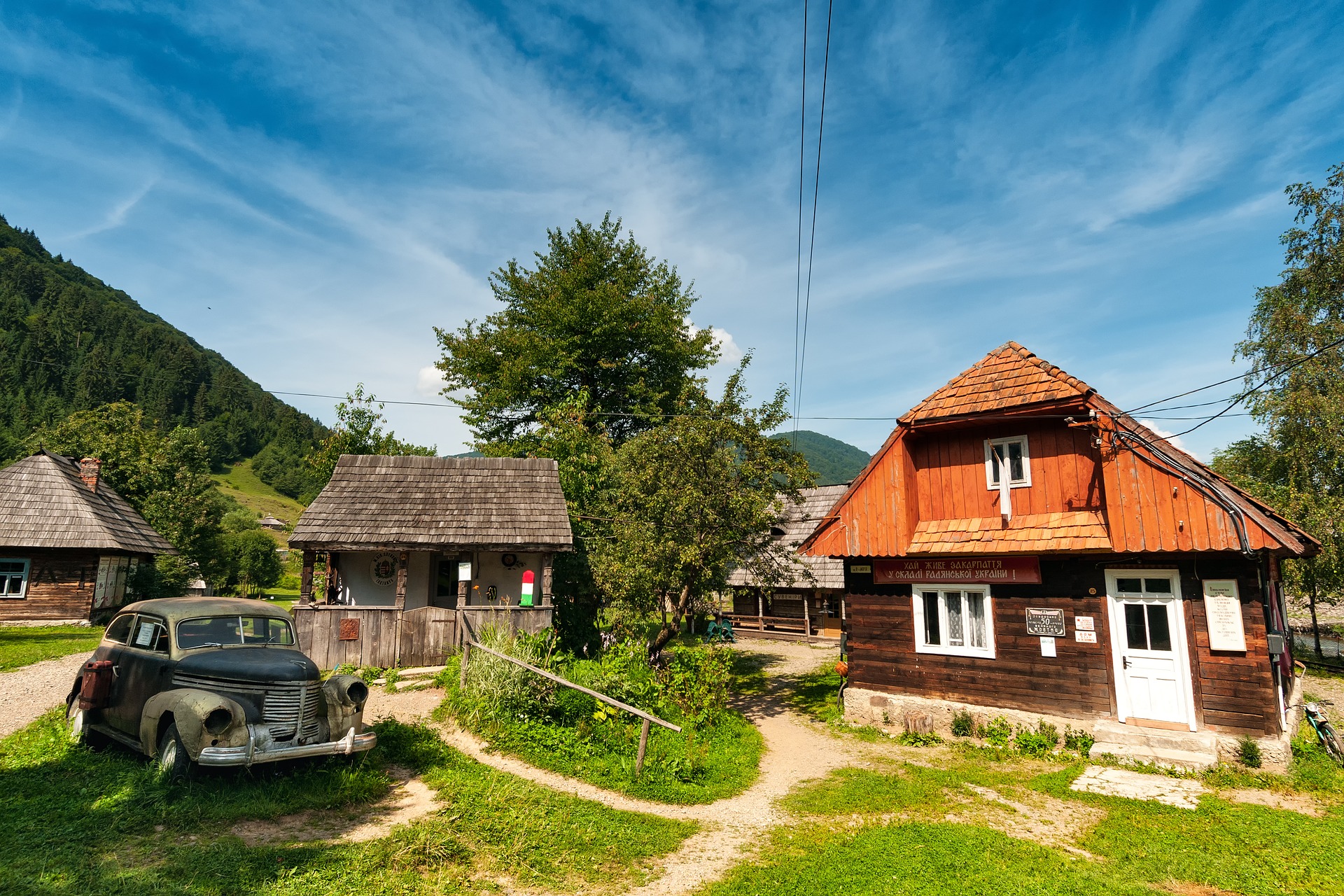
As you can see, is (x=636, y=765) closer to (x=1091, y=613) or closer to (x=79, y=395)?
(x=1091, y=613)

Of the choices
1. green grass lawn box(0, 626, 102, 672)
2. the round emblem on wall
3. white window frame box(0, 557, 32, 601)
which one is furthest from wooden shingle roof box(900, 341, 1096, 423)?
white window frame box(0, 557, 32, 601)

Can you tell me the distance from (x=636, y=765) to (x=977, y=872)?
4.60m

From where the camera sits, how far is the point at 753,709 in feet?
49.7

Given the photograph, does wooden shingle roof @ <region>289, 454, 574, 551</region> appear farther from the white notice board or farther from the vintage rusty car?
the white notice board

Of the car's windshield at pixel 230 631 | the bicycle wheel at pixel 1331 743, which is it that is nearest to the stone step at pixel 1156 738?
the bicycle wheel at pixel 1331 743

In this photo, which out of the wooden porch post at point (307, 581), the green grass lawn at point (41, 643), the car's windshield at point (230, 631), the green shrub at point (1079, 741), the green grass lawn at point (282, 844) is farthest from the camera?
the wooden porch post at point (307, 581)

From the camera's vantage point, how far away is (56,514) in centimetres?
2391

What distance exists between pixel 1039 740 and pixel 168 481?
39805 mm

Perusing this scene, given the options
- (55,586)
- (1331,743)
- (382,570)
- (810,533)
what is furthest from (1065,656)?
(55,586)

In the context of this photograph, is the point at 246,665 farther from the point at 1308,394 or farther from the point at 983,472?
the point at 1308,394

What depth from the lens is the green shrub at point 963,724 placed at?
40.7 ft

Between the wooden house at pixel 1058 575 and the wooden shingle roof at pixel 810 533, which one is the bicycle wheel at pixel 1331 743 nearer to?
the wooden house at pixel 1058 575

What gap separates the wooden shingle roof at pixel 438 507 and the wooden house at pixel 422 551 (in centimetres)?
3

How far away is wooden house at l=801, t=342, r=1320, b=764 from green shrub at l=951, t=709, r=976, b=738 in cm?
17
